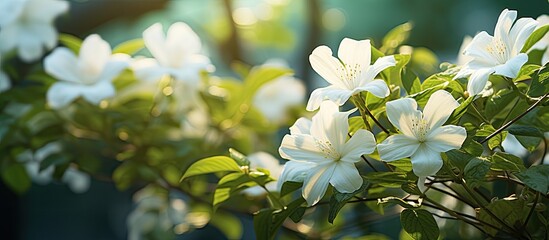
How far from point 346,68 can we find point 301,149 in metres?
0.06

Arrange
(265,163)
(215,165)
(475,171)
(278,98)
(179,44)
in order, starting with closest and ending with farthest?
(475,171) < (215,165) < (265,163) < (179,44) < (278,98)

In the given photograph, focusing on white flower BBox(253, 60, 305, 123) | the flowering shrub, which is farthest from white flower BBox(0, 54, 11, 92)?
white flower BBox(253, 60, 305, 123)

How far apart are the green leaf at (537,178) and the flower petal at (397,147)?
0.22 feet

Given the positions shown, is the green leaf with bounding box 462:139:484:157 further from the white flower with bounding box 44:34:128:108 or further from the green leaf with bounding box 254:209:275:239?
the white flower with bounding box 44:34:128:108

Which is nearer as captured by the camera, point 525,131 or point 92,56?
point 525,131

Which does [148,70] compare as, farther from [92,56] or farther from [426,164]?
[426,164]

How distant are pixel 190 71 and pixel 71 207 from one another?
905 mm

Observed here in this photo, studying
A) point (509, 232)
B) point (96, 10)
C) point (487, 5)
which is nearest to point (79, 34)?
point (96, 10)

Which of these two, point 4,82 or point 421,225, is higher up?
point 421,225

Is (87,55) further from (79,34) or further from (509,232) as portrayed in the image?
(509,232)

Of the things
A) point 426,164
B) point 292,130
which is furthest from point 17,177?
point 426,164

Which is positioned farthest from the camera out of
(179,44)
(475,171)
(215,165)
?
(179,44)

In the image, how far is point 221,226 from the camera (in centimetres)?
85

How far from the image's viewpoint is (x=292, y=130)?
0.49 m
